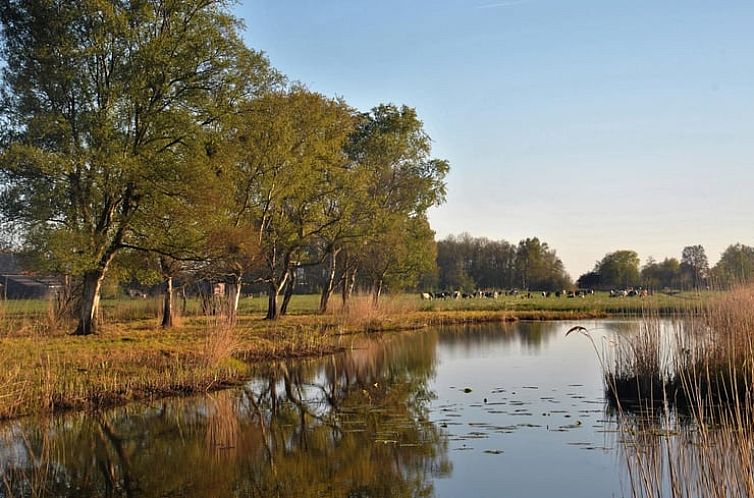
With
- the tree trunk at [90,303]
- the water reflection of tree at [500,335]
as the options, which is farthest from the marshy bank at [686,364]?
the tree trunk at [90,303]

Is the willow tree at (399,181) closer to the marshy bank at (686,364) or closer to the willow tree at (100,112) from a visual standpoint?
the willow tree at (100,112)

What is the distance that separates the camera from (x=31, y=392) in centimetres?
1343

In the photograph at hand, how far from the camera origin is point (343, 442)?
38.2 feet

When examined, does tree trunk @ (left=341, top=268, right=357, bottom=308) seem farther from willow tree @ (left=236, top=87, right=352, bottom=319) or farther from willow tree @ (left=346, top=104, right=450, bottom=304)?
willow tree @ (left=236, top=87, right=352, bottom=319)

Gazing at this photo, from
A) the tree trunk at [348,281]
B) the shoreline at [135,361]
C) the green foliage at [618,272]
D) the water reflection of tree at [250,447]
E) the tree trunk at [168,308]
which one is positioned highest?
the green foliage at [618,272]

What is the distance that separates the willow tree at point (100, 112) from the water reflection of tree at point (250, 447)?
295 inches

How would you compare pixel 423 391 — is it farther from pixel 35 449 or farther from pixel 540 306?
pixel 540 306

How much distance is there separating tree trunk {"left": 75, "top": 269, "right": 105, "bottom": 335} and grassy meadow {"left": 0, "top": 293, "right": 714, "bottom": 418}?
18.8 inches

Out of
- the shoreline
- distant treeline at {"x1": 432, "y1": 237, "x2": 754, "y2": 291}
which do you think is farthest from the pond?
distant treeline at {"x1": 432, "y1": 237, "x2": 754, "y2": 291}

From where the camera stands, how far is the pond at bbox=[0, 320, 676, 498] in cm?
941

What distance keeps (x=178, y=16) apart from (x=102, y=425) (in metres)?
13.7

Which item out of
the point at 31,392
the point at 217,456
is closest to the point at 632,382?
the point at 217,456

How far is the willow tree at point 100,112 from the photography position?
65.8ft

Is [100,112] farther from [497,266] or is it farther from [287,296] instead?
[497,266]
